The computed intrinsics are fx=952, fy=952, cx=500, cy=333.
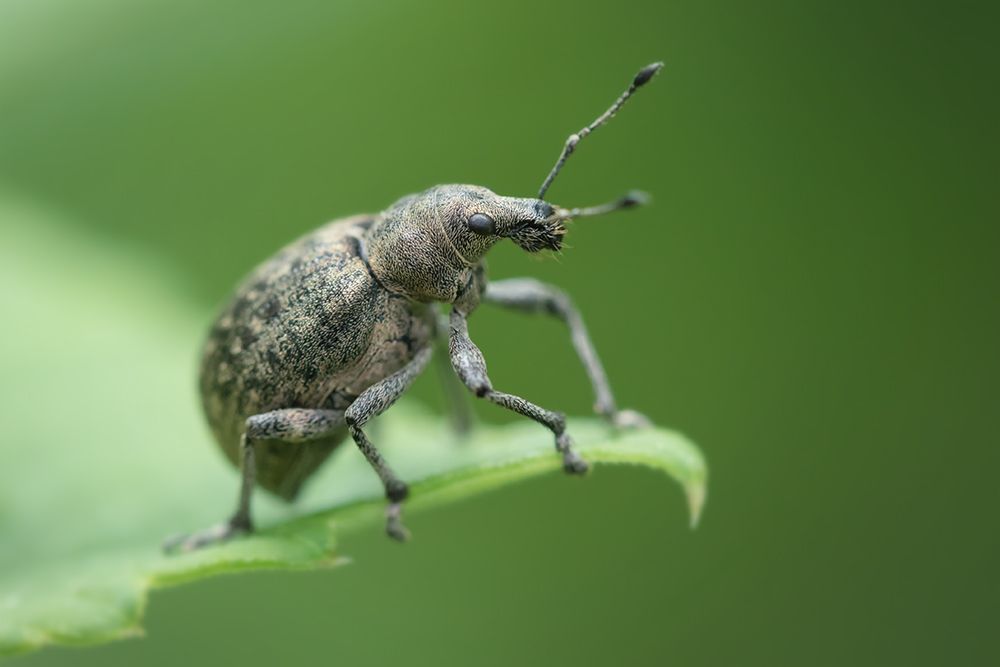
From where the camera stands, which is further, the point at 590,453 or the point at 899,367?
the point at 899,367

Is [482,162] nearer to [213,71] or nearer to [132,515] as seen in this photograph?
[213,71]

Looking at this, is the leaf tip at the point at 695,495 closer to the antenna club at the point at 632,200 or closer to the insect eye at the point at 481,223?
the antenna club at the point at 632,200

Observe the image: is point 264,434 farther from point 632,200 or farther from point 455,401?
point 632,200

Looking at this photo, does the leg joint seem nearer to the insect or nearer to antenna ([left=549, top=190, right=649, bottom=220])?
the insect

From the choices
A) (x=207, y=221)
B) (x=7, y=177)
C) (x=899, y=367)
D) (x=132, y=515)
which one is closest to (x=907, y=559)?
(x=899, y=367)

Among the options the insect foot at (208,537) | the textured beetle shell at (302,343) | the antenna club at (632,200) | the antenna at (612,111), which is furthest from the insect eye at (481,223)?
the insect foot at (208,537)

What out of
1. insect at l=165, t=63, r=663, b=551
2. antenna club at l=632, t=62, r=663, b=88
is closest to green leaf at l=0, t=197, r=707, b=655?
insect at l=165, t=63, r=663, b=551

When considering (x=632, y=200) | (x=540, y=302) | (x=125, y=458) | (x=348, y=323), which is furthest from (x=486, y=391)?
(x=125, y=458)
